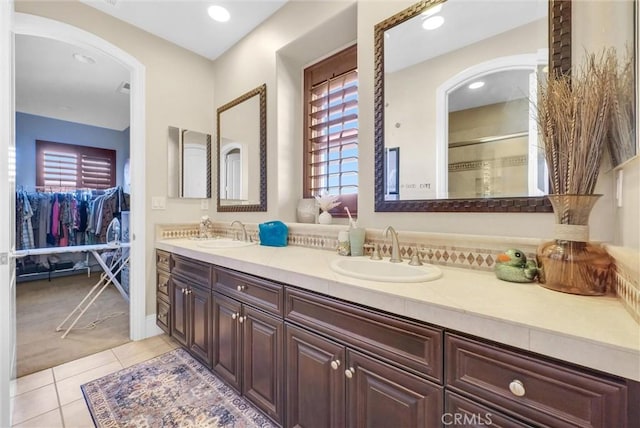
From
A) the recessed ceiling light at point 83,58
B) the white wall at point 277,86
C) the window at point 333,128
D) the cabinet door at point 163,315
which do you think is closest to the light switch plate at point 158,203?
the white wall at point 277,86

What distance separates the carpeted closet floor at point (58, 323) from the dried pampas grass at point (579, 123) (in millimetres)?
3193

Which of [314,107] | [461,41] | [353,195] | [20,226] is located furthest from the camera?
[20,226]

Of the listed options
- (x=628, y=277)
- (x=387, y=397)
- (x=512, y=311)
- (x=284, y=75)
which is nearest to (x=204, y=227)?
(x=284, y=75)

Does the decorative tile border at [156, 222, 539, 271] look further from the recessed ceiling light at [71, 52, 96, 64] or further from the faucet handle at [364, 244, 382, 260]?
the recessed ceiling light at [71, 52, 96, 64]

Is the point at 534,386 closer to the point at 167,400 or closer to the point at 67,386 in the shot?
the point at 167,400

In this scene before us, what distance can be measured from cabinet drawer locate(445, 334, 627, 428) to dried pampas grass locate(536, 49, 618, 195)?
61 centimetres

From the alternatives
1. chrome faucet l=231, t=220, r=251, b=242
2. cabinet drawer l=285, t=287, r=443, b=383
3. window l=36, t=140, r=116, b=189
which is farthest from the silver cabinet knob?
window l=36, t=140, r=116, b=189

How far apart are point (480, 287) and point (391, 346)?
15.0 inches

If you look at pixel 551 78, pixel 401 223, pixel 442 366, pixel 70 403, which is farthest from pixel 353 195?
pixel 70 403

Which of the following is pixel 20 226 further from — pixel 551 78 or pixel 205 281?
pixel 551 78

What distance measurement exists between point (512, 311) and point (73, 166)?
656 cm

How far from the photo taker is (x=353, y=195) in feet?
6.56

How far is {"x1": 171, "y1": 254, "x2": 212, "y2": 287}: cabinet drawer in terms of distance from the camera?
1.73 meters

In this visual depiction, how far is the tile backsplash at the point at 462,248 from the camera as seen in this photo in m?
0.70
